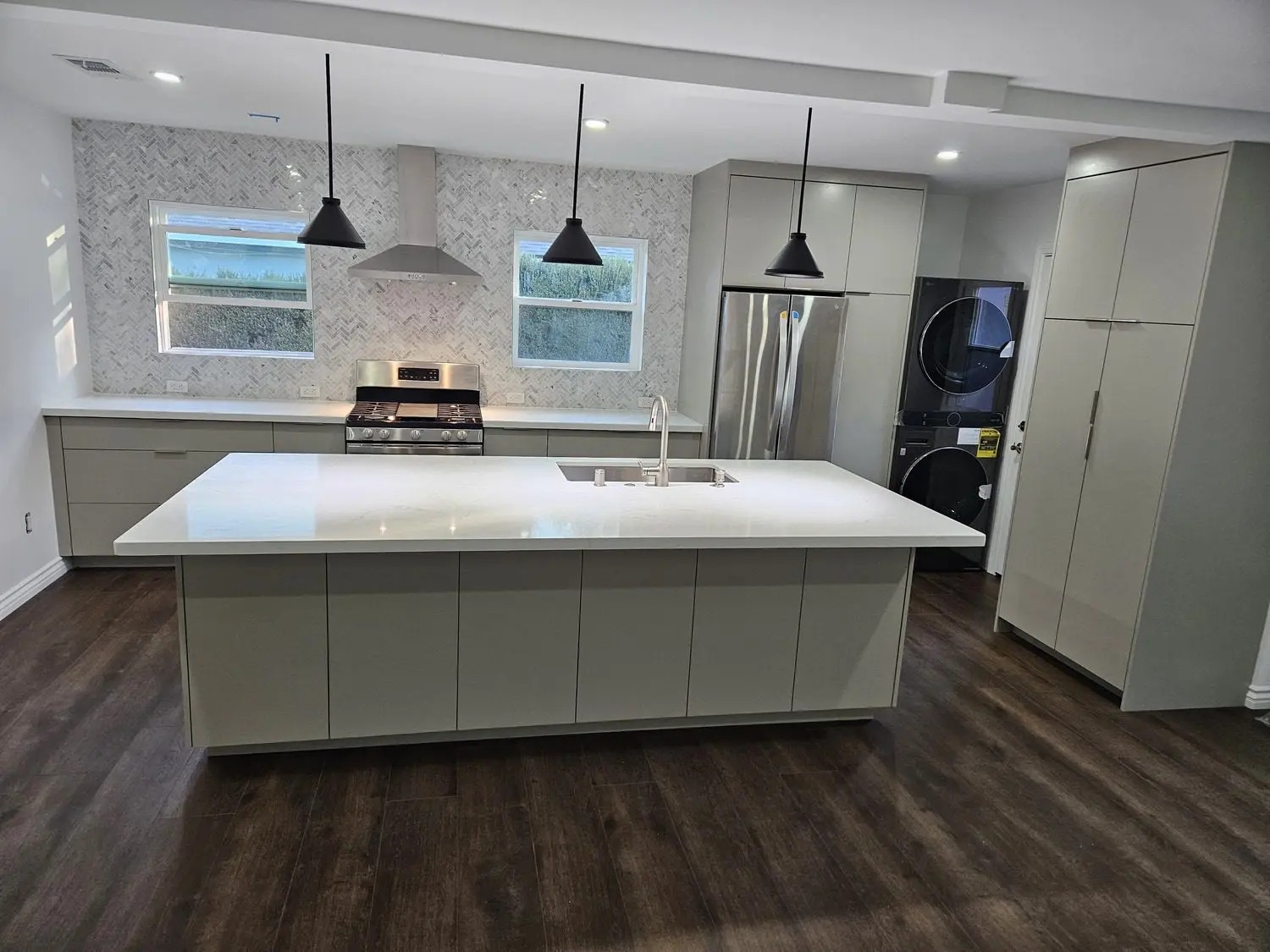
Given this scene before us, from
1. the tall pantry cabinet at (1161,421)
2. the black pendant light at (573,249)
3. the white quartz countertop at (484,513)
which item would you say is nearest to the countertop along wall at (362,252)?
the white quartz countertop at (484,513)

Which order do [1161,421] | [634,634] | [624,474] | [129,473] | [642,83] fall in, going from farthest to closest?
[129,473] → [624,474] → [1161,421] → [634,634] → [642,83]

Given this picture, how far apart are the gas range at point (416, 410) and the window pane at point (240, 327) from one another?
1.39 feet

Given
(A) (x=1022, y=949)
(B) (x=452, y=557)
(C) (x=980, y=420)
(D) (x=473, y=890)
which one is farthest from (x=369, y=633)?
(C) (x=980, y=420)

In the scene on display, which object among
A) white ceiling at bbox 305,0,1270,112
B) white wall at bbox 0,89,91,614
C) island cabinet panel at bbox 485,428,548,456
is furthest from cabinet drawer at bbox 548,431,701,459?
white wall at bbox 0,89,91,614

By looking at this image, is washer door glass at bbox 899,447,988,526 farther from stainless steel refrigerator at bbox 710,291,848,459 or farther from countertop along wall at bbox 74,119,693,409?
countertop along wall at bbox 74,119,693,409

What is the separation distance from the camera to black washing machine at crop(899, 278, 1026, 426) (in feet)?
15.6

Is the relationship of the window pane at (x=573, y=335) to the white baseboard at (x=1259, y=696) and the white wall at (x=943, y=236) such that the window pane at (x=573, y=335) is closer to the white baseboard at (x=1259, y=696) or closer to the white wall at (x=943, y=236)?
the white wall at (x=943, y=236)

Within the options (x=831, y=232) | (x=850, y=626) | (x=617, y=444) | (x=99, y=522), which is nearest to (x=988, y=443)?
(x=831, y=232)

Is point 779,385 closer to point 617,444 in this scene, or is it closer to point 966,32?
point 617,444

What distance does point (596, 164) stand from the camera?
4871 mm

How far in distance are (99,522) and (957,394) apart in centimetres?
495

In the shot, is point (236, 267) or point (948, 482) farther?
point (948, 482)

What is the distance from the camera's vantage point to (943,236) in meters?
5.37

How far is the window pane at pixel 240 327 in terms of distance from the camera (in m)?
4.77
